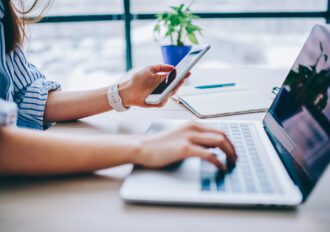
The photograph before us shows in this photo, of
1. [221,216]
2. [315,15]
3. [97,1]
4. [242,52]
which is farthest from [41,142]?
[242,52]

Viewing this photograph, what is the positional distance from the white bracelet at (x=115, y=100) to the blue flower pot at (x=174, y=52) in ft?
1.47

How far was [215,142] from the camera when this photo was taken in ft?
1.88

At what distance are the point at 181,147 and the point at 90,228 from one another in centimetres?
19

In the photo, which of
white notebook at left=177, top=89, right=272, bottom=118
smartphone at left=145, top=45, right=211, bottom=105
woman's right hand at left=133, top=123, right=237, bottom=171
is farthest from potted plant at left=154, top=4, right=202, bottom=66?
woman's right hand at left=133, top=123, right=237, bottom=171

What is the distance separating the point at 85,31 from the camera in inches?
103

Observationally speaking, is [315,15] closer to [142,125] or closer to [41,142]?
[142,125]

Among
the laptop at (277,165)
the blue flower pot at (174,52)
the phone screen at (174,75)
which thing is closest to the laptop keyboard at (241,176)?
the laptop at (277,165)

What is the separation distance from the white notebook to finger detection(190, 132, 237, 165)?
34cm

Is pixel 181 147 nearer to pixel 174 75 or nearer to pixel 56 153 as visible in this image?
pixel 56 153

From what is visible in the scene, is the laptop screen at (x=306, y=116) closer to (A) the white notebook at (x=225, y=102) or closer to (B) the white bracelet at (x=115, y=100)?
(A) the white notebook at (x=225, y=102)

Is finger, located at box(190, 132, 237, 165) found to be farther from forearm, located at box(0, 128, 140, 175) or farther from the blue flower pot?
the blue flower pot

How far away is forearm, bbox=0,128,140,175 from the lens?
543mm

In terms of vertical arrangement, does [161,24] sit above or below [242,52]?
above

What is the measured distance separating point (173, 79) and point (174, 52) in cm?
51
